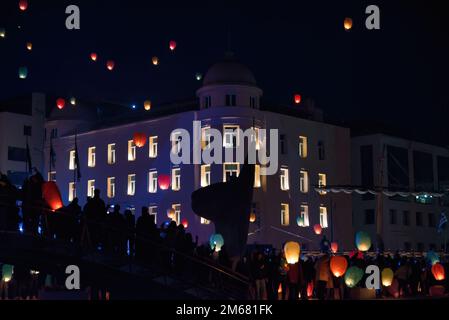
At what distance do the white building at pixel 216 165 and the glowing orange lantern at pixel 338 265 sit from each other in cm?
2558

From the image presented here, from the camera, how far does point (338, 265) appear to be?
26953 mm

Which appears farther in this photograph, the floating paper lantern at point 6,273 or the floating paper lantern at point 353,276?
the floating paper lantern at point 6,273

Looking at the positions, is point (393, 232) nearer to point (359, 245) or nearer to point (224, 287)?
point (359, 245)

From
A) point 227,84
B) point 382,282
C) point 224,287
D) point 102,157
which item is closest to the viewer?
point 224,287

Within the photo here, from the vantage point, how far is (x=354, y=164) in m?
64.2

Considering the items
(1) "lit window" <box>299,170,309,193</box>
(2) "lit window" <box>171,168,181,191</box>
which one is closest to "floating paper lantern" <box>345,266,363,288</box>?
(2) "lit window" <box>171,168,181,191</box>

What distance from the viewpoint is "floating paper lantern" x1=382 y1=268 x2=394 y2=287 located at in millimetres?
28734

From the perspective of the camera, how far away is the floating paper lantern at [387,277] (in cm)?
2873

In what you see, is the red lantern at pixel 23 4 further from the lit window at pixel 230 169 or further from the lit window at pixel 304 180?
the lit window at pixel 304 180

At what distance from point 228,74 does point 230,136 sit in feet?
12.5

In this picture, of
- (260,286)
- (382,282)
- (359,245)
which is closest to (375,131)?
(359,245)

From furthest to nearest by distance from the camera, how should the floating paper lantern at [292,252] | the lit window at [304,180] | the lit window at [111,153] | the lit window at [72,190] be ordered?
the lit window at [72,190]
the lit window at [111,153]
the lit window at [304,180]
the floating paper lantern at [292,252]

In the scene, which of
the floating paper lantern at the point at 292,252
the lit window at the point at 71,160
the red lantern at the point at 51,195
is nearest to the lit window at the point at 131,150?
the lit window at the point at 71,160
